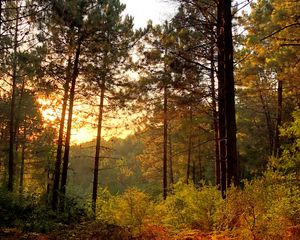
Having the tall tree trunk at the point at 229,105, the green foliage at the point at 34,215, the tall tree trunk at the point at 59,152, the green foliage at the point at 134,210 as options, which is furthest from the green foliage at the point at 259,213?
the tall tree trunk at the point at 59,152

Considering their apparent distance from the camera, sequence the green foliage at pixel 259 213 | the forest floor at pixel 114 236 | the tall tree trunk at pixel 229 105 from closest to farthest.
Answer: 1. the green foliage at pixel 259 213
2. the forest floor at pixel 114 236
3. the tall tree trunk at pixel 229 105

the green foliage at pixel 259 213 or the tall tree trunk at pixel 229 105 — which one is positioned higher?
the tall tree trunk at pixel 229 105

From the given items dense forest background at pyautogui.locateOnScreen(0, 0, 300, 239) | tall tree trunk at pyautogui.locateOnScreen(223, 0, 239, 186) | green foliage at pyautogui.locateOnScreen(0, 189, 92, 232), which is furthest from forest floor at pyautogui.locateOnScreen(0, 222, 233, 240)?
green foliage at pyautogui.locateOnScreen(0, 189, 92, 232)

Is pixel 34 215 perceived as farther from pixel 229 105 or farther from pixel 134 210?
pixel 229 105

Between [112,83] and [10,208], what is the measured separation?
7843mm

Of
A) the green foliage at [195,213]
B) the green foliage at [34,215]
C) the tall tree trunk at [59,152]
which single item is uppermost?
the tall tree trunk at [59,152]

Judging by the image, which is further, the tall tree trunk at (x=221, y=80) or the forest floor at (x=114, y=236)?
the tall tree trunk at (x=221, y=80)

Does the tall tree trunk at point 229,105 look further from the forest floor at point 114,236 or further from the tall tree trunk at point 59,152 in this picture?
the tall tree trunk at point 59,152

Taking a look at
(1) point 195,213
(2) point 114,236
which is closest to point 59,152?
(2) point 114,236

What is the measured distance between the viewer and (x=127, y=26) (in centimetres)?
1861

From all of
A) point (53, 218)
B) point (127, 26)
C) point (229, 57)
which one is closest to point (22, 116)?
point (127, 26)

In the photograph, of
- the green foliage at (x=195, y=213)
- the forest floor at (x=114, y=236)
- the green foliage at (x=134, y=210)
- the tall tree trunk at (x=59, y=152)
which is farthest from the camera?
the tall tree trunk at (x=59, y=152)

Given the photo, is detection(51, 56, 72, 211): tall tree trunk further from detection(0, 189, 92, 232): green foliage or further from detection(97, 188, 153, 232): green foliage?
detection(97, 188, 153, 232): green foliage

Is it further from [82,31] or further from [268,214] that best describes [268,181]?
[82,31]
